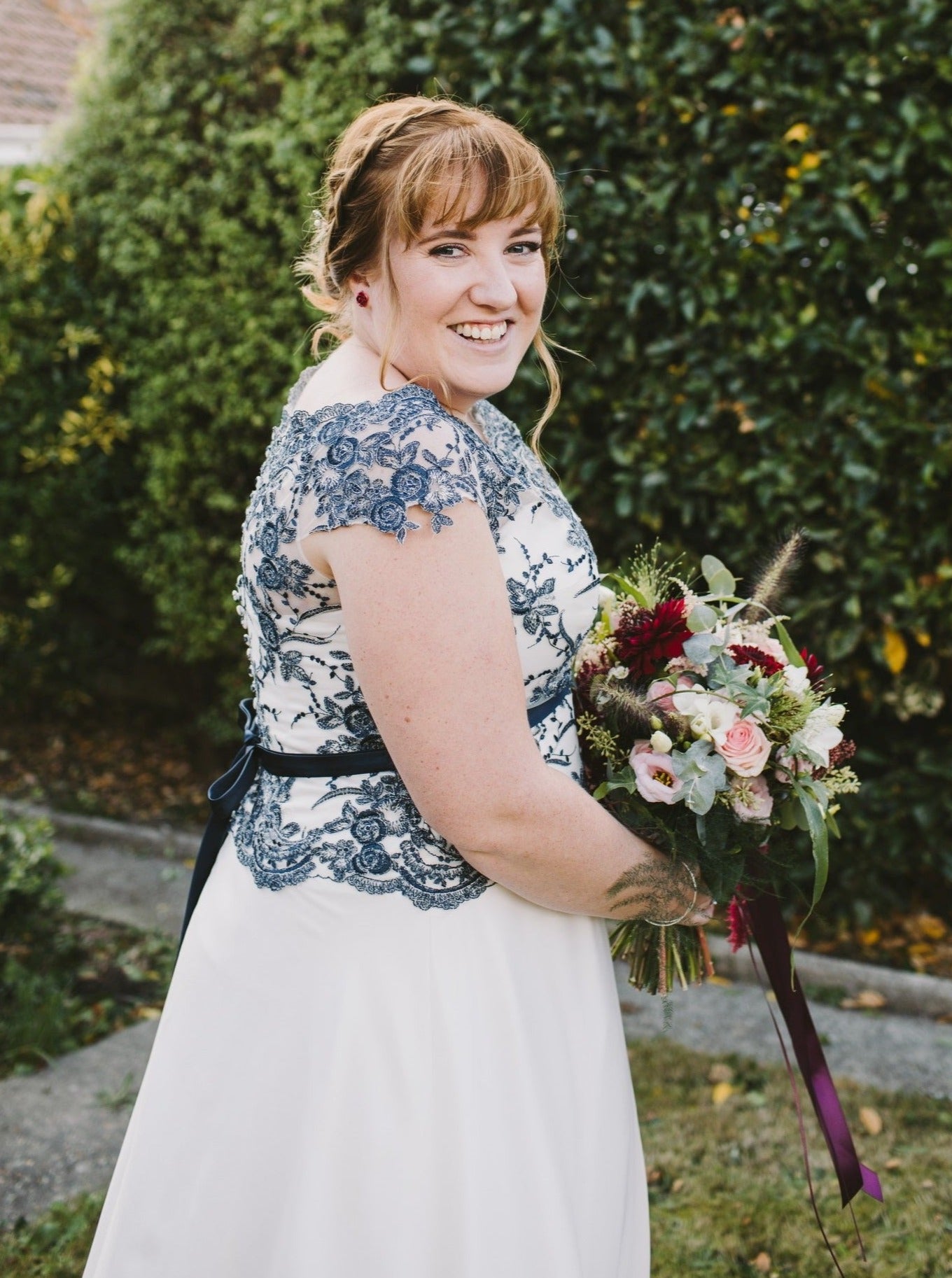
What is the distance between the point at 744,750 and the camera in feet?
5.67

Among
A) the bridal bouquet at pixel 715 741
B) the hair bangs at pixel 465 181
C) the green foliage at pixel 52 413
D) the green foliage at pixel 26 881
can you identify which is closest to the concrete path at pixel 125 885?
the green foliage at pixel 26 881

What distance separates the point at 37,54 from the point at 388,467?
45.7ft

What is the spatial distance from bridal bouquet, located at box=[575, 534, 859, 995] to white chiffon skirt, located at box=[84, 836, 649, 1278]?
0.78ft

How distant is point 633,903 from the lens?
1.79m

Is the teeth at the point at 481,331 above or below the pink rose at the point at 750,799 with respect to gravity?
above

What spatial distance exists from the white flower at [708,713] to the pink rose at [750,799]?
0.08 m

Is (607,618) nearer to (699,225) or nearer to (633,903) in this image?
(633,903)

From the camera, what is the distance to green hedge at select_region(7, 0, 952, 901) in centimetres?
384

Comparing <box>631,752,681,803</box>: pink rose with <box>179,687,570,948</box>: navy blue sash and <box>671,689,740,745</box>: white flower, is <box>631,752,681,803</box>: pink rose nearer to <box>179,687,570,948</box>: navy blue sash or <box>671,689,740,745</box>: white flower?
<box>671,689,740,745</box>: white flower

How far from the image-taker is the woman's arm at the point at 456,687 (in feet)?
4.89

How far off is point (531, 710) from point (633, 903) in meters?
0.33

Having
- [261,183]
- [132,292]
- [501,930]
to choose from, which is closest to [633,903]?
[501,930]
